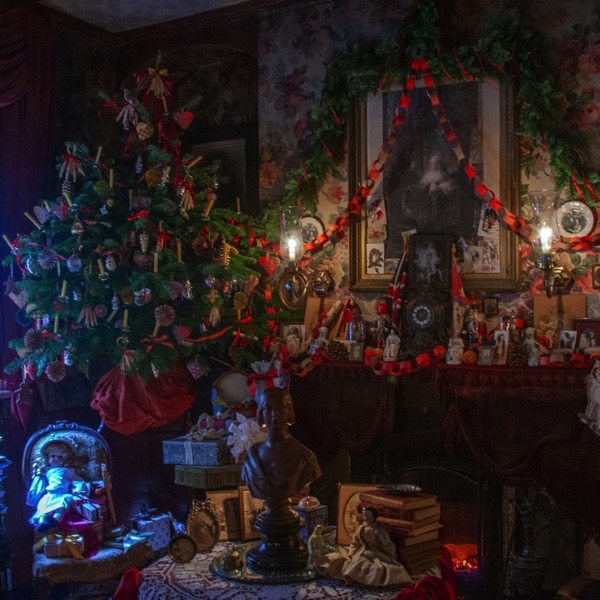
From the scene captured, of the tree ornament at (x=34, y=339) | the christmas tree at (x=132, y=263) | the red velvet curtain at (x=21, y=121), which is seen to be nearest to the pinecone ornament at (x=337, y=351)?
the christmas tree at (x=132, y=263)

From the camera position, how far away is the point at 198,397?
527 cm

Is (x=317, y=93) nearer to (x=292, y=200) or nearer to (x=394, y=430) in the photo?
(x=292, y=200)

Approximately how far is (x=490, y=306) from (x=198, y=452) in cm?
177

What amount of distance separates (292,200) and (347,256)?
484mm

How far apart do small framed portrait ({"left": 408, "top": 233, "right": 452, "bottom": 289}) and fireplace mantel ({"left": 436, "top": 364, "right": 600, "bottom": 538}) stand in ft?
1.63

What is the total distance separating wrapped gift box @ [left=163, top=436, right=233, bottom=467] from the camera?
13.9ft

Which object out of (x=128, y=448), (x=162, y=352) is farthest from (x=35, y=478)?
(x=162, y=352)

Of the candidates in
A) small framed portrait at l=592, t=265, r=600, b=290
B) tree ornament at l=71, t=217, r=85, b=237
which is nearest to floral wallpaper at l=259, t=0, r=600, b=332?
small framed portrait at l=592, t=265, r=600, b=290

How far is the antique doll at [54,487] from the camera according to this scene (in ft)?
14.3

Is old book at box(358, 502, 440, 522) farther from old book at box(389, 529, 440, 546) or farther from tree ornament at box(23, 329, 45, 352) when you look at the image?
tree ornament at box(23, 329, 45, 352)

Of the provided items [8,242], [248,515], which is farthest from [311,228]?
[248,515]

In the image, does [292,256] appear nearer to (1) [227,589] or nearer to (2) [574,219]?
(2) [574,219]

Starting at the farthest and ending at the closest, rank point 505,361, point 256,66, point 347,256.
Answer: point 256,66 < point 347,256 < point 505,361

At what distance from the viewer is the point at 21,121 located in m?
5.09
